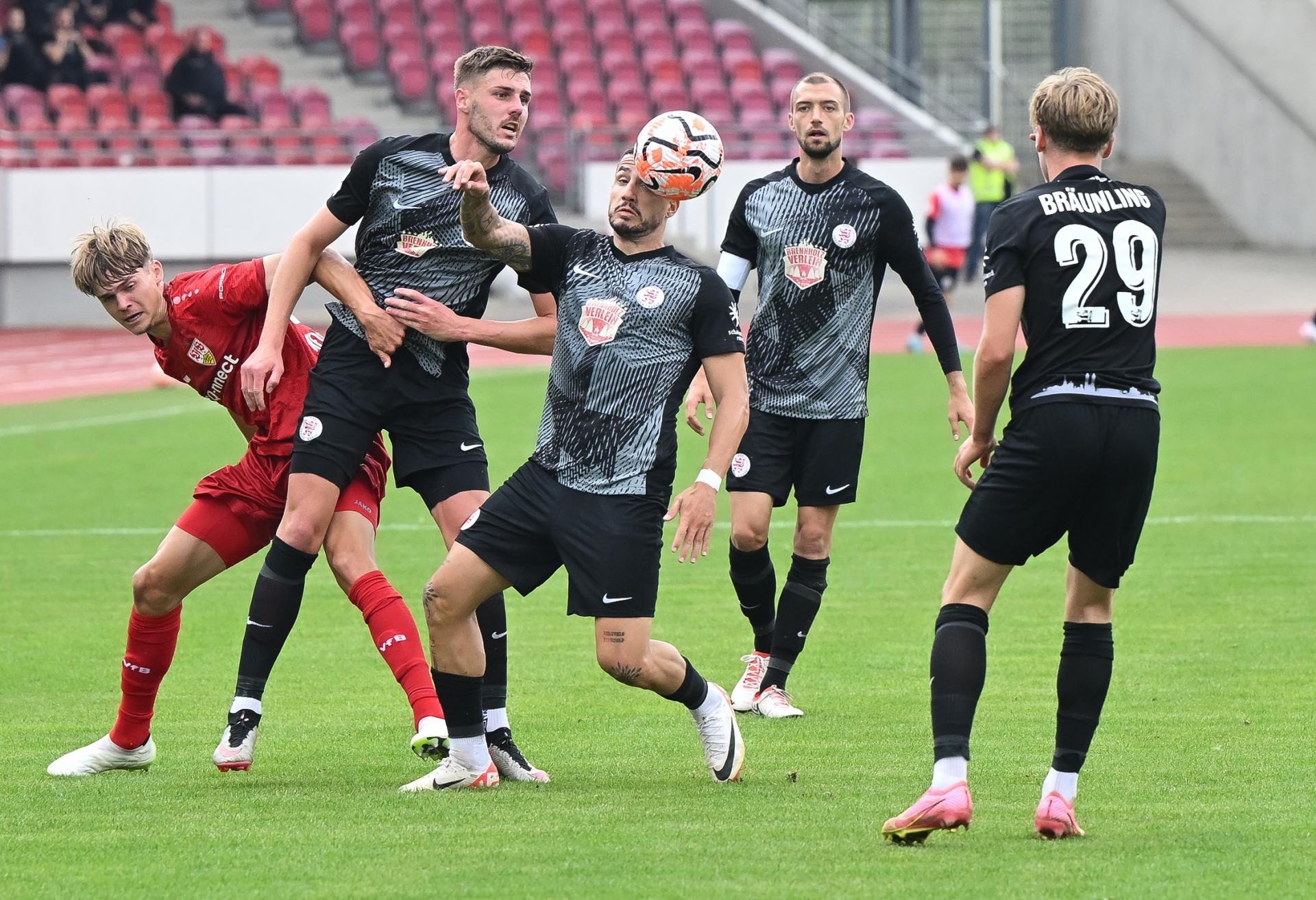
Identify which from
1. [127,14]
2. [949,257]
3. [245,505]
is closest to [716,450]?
[245,505]

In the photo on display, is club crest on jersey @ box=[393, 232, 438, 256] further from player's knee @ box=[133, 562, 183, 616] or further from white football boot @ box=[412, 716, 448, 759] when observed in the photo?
white football boot @ box=[412, 716, 448, 759]

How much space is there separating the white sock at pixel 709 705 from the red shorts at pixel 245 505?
1169 millimetres

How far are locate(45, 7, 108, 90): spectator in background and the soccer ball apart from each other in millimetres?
22154

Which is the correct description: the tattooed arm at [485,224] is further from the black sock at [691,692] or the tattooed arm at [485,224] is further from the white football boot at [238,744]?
the white football boot at [238,744]

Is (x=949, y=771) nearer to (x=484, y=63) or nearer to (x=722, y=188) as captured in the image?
(x=484, y=63)

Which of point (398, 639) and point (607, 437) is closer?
point (607, 437)

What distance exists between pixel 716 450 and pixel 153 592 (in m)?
1.90

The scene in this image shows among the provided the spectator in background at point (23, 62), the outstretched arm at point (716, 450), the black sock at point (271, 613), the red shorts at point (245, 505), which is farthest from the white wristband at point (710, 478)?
the spectator in background at point (23, 62)

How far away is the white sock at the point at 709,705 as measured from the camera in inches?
209

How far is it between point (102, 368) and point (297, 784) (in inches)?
664

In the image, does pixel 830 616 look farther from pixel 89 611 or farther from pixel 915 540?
pixel 89 611

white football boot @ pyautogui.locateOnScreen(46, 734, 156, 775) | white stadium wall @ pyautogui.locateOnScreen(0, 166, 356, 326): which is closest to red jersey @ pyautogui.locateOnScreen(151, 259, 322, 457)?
white football boot @ pyautogui.locateOnScreen(46, 734, 156, 775)

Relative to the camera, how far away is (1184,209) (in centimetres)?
3189

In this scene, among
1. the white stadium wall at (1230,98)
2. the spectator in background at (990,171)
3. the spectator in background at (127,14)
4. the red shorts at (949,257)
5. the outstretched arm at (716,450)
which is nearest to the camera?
the outstretched arm at (716,450)
